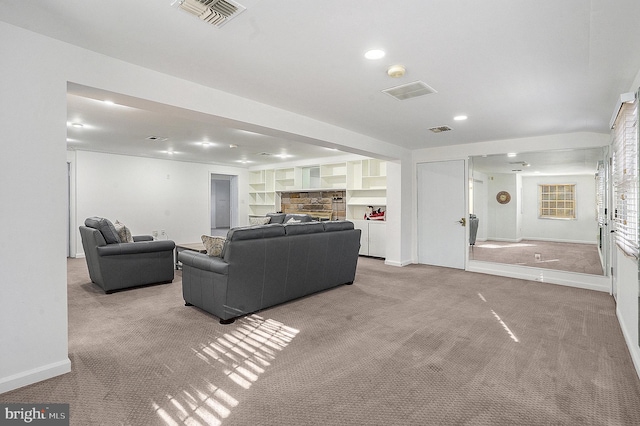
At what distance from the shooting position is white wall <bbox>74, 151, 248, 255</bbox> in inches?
288

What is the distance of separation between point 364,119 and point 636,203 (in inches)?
113

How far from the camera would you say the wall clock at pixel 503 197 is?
608 centimetres

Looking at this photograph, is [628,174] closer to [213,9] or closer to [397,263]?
[213,9]

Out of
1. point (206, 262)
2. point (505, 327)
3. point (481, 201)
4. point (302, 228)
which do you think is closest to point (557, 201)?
point (481, 201)

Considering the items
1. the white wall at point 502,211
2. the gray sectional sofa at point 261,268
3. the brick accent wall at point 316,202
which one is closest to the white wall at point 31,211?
the gray sectional sofa at point 261,268

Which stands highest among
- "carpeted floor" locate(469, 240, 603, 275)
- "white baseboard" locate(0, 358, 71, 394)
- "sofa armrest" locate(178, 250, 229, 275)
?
"sofa armrest" locate(178, 250, 229, 275)

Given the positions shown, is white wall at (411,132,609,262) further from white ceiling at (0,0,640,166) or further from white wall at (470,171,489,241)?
white ceiling at (0,0,640,166)

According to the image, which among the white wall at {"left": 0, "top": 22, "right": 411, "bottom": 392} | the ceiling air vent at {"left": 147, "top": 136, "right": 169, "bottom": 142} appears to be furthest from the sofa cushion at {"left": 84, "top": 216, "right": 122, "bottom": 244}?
the white wall at {"left": 0, "top": 22, "right": 411, "bottom": 392}

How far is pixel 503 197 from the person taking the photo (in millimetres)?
6121

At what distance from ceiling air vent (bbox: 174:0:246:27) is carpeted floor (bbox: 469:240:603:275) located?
568cm

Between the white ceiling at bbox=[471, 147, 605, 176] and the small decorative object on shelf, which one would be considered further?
the small decorative object on shelf

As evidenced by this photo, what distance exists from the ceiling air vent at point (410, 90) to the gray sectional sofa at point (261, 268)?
71.4 inches

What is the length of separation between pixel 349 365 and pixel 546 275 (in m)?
4.45

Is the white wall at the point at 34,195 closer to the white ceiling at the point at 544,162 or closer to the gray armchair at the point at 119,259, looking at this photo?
the gray armchair at the point at 119,259
